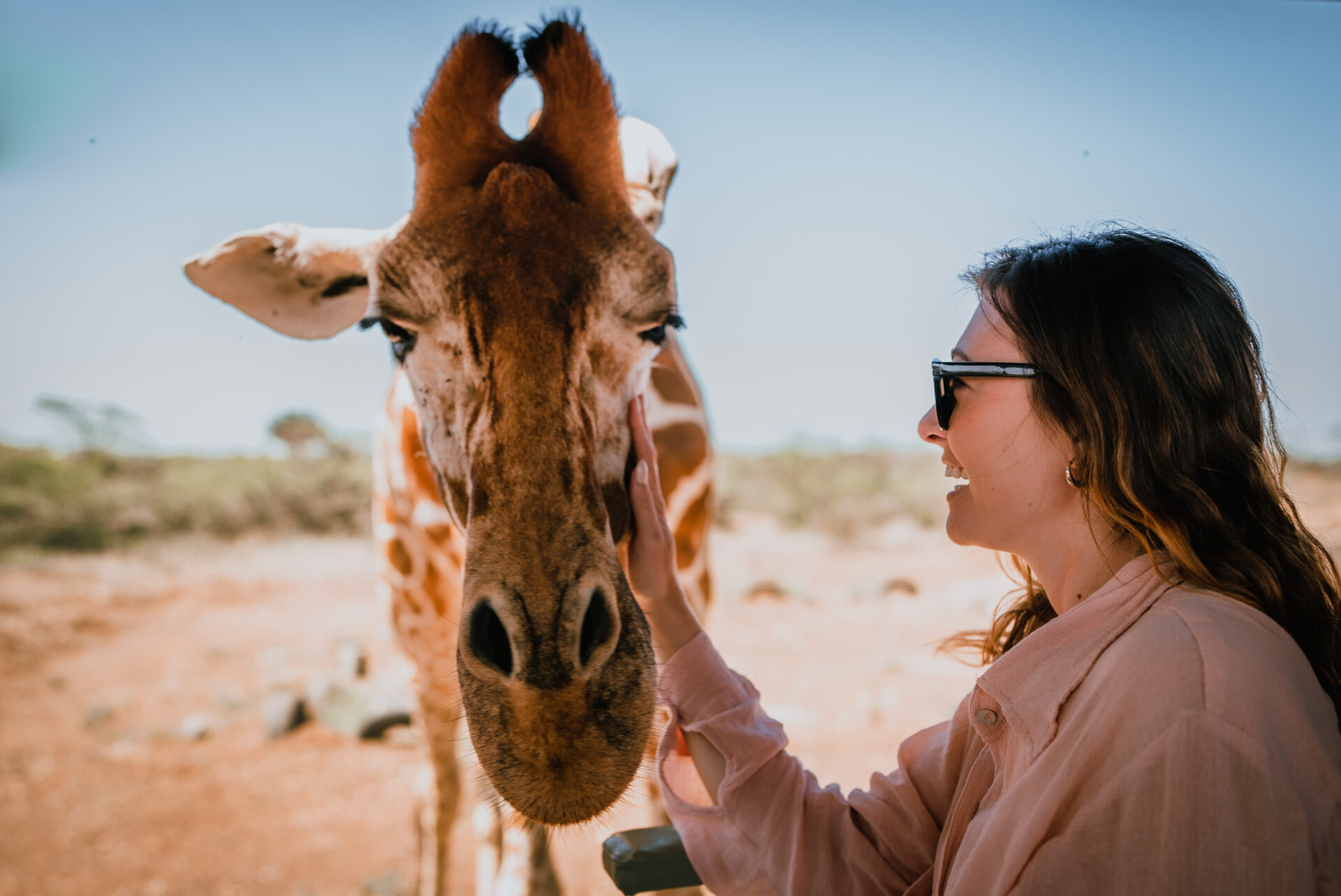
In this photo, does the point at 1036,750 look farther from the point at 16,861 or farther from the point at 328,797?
the point at 16,861

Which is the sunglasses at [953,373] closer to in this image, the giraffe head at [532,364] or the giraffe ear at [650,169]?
the giraffe head at [532,364]

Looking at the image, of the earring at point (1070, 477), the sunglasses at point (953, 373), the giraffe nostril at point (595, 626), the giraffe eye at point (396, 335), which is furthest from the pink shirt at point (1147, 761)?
the giraffe eye at point (396, 335)

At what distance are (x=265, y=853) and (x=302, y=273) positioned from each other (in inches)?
151

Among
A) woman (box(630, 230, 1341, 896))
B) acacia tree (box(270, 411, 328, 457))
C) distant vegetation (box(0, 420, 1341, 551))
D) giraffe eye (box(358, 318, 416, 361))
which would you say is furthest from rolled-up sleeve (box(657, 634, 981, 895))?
acacia tree (box(270, 411, 328, 457))

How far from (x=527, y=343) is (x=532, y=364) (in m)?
0.04

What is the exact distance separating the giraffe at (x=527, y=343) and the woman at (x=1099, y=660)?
29cm

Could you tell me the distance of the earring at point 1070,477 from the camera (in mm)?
1106

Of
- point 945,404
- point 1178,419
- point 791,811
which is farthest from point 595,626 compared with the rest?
point 1178,419

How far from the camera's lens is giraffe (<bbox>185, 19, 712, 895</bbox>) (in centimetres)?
126

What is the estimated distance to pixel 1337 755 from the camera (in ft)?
2.63

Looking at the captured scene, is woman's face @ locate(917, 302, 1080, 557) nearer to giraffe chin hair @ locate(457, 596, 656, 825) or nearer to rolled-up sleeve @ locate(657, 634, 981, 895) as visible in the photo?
rolled-up sleeve @ locate(657, 634, 981, 895)

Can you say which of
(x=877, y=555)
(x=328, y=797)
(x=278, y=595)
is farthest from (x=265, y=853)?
Result: (x=877, y=555)

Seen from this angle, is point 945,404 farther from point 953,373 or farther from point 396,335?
point 396,335

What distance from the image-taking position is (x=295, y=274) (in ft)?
6.72
